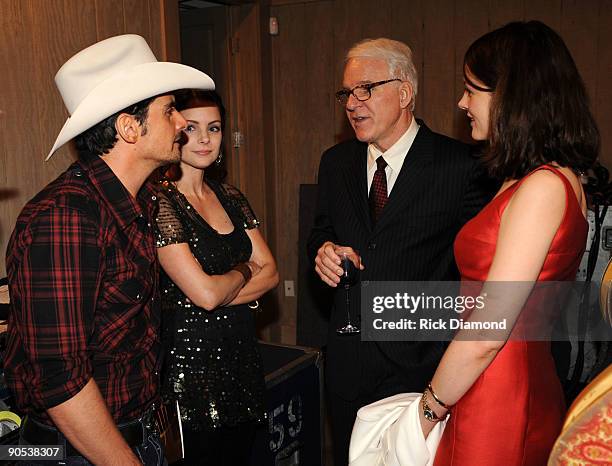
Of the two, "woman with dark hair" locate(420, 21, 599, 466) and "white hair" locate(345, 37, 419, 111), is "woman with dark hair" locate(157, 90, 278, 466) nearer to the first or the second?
"white hair" locate(345, 37, 419, 111)

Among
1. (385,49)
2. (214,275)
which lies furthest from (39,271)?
(385,49)

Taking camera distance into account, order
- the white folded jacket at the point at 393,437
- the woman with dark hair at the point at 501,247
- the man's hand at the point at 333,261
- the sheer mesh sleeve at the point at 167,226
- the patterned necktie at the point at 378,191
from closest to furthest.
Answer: the woman with dark hair at the point at 501,247 < the white folded jacket at the point at 393,437 < the sheer mesh sleeve at the point at 167,226 < the man's hand at the point at 333,261 < the patterned necktie at the point at 378,191

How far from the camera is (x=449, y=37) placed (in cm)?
428

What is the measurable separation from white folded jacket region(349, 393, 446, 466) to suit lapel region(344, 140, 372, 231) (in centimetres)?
76

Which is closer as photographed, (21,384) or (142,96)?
(21,384)

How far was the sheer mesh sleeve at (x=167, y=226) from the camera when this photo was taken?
77.3 inches

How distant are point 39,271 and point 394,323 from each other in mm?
1351

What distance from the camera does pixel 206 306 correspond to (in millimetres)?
2006

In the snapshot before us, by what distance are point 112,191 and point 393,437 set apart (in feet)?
3.08

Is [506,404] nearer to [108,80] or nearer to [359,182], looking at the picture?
[359,182]

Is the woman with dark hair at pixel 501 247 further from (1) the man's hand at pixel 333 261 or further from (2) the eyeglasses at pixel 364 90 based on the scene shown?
(2) the eyeglasses at pixel 364 90

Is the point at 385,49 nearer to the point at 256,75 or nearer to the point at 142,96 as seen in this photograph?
the point at 142,96

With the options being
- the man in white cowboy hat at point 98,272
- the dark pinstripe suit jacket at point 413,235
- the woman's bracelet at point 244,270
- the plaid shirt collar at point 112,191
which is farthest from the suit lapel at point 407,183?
the plaid shirt collar at point 112,191

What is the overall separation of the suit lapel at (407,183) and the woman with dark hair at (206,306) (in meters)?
0.52
